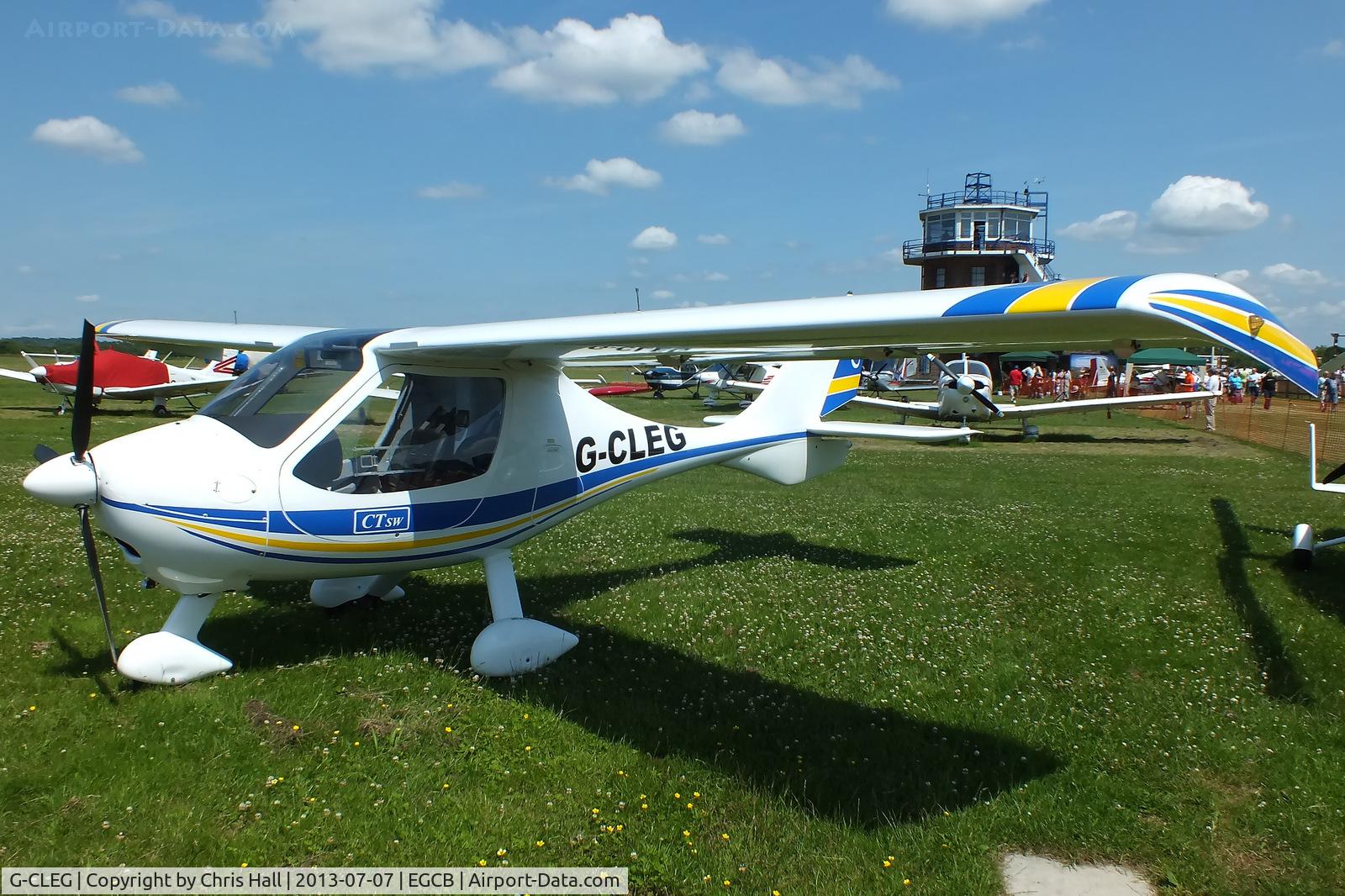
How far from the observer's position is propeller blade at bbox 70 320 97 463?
15.2ft

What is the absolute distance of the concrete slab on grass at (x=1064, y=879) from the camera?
377cm

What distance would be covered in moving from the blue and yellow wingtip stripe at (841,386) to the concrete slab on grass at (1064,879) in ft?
19.4

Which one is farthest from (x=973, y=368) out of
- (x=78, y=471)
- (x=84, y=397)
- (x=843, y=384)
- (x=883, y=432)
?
(x=78, y=471)

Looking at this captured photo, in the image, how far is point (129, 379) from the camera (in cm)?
3020

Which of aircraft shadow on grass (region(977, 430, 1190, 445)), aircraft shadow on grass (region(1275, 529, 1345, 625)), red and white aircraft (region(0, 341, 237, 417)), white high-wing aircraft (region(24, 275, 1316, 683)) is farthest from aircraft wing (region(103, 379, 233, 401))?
aircraft shadow on grass (region(1275, 529, 1345, 625))

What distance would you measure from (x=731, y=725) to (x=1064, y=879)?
2.00 m

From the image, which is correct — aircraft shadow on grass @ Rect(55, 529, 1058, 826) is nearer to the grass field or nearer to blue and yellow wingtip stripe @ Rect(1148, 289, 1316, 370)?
the grass field

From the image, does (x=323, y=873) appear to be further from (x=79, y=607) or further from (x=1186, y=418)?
(x=1186, y=418)

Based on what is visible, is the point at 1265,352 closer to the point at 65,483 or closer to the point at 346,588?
the point at 65,483

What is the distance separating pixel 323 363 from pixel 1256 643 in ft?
24.5

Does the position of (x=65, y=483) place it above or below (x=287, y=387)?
below

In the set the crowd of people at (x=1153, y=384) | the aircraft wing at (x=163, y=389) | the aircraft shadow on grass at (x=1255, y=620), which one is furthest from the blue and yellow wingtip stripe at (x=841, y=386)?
the crowd of people at (x=1153, y=384)

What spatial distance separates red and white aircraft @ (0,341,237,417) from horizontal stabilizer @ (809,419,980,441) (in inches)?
1039

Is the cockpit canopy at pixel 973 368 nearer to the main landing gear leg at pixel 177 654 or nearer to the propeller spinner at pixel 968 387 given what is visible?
the propeller spinner at pixel 968 387
